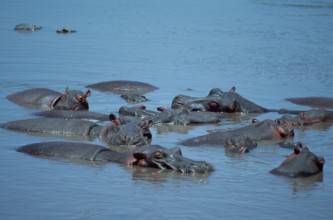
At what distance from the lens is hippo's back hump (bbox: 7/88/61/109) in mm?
11768

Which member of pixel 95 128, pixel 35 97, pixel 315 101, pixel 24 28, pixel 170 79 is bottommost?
pixel 95 128

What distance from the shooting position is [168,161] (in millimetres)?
8086

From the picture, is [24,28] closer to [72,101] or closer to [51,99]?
[51,99]

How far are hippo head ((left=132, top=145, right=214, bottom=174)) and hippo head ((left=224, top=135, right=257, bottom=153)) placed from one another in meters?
1.02

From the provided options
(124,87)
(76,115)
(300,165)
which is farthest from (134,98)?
(300,165)

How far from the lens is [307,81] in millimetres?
15227

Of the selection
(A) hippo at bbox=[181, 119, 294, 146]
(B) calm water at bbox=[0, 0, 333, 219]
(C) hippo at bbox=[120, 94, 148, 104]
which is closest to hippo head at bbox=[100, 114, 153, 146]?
(B) calm water at bbox=[0, 0, 333, 219]

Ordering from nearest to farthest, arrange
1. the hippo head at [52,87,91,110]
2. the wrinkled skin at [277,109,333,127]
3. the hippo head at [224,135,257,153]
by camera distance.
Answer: the hippo head at [224,135,257,153] < the wrinkled skin at [277,109,333,127] < the hippo head at [52,87,91,110]

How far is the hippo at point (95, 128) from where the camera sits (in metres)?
9.33

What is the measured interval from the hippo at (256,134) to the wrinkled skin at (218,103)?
1600 mm

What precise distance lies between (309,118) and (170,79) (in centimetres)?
406

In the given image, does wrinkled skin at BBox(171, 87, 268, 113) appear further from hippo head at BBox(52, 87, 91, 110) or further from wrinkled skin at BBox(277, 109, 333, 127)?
hippo head at BBox(52, 87, 91, 110)

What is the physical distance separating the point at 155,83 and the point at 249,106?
2.65 m

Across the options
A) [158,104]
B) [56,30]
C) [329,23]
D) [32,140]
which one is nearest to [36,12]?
[56,30]
